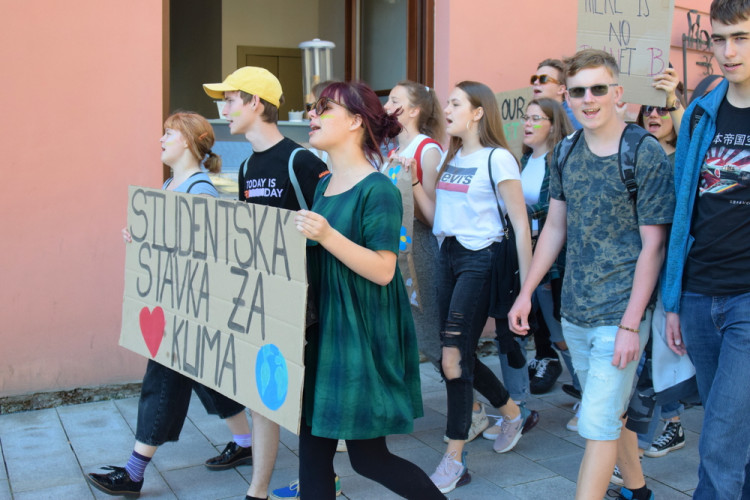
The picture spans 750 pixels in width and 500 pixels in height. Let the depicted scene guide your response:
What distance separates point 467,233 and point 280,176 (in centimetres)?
101

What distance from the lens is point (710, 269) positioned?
8.75 feet

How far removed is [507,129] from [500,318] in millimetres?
1850

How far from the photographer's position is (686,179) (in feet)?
8.93

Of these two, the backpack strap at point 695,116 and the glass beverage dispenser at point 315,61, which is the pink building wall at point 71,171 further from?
the backpack strap at point 695,116

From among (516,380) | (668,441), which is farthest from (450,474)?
(668,441)

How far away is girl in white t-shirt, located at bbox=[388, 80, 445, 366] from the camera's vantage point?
4.03 meters

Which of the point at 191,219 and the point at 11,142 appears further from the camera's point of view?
the point at 11,142

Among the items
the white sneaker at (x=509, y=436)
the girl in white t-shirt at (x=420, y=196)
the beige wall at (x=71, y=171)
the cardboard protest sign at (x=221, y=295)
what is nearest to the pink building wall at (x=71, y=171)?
the beige wall at (x=71, y=171)

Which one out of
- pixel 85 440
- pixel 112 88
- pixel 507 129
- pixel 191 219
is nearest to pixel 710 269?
pixel 191 219

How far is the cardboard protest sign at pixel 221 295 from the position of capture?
2609mm

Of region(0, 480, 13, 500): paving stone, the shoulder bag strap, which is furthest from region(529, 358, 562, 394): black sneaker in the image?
region(0, 480, 13, 500): paving stone

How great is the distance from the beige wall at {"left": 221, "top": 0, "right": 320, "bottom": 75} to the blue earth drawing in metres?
6.65

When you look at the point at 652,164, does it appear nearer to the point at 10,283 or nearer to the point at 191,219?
the point at 191,219

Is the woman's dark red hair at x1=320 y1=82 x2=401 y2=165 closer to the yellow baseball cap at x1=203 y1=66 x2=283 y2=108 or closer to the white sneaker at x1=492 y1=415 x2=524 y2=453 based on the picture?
the yellow baseball cap at x1=203 y1=66 x2=283 y2=108
